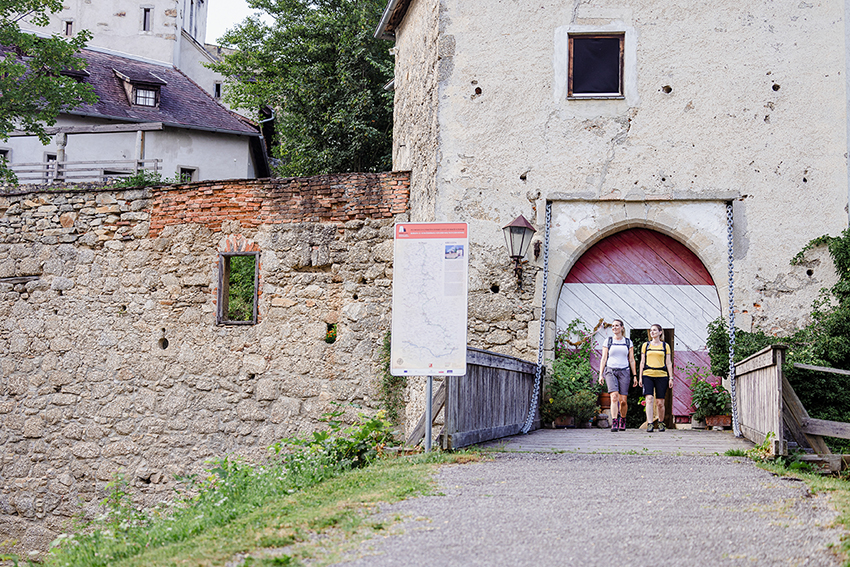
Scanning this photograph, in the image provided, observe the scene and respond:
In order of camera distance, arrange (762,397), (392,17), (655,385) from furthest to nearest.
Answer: (392,17), (655,385), (762,397)

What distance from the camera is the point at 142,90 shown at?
976 inches

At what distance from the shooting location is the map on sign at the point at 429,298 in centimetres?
696

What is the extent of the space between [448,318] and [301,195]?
5.14 meters

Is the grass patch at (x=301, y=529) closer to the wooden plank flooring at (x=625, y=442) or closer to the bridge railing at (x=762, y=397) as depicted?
the wooden plank flooring at (x=625, y=442)

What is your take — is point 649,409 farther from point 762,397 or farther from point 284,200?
point 284,200

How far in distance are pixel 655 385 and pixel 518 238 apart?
7.34 ft

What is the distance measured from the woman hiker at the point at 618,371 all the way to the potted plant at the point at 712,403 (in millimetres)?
823

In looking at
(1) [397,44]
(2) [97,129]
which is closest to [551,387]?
(1) [397,44]

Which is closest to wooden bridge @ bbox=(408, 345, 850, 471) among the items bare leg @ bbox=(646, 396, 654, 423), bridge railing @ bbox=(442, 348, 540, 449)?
bridge railing @ bbox=(442, 348, 540, 449)

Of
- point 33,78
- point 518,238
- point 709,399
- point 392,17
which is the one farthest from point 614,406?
point 33,78

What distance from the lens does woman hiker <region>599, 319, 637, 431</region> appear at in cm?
977

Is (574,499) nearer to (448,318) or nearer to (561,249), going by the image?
(448,318)

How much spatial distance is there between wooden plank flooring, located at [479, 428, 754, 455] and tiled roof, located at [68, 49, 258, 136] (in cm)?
1737

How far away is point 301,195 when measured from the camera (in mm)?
11602
